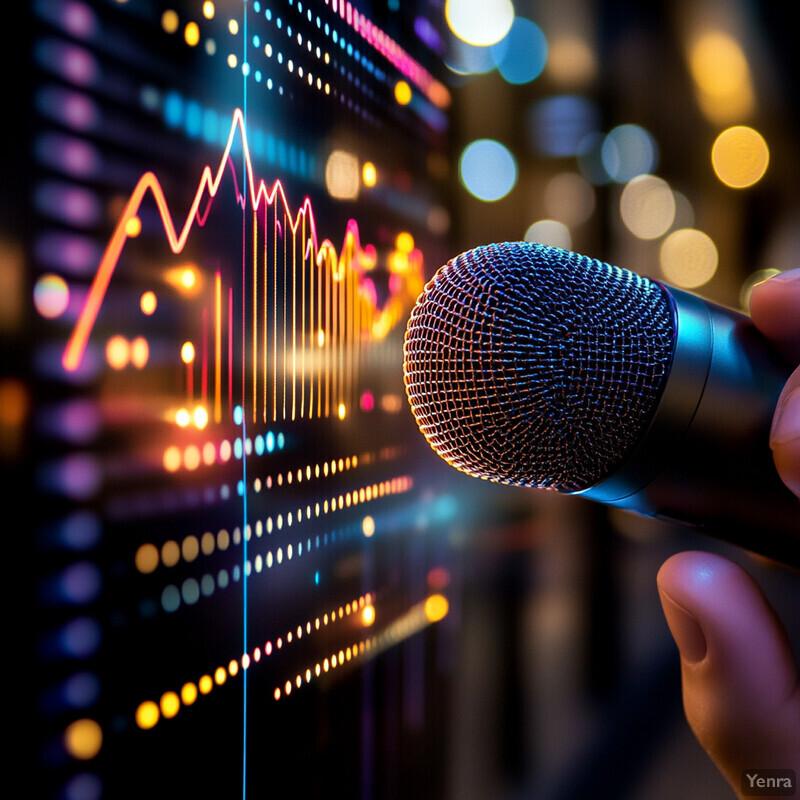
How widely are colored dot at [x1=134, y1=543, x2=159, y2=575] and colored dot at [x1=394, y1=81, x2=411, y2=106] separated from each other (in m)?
0.71

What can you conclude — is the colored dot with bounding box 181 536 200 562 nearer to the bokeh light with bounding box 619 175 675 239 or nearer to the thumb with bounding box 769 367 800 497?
the thumb with bounding box 769 367 800 497

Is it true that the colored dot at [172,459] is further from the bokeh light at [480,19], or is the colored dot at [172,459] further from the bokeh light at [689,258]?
the bokeh light at [689,258]

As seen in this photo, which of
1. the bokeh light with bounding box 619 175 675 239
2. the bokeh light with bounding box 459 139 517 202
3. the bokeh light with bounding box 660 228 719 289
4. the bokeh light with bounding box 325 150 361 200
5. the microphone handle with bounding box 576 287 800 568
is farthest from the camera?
the bokeh light with bounding box 660 228 719 289

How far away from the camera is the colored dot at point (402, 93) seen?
96 cm

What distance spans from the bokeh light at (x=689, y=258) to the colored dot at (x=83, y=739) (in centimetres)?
181

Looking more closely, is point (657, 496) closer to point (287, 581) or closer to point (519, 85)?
point (287, 581)

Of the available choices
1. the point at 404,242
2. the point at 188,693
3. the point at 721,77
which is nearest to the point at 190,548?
the point at 188,693

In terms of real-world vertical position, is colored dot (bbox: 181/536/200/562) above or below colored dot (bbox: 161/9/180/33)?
below

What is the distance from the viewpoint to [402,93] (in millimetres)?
977

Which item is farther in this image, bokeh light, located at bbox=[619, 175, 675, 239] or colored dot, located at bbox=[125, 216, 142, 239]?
bokeh light, located at bbox=[619, 175, 675, 239]

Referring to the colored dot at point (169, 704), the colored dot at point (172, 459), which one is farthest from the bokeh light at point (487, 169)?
the colored dot at point (169, 704)

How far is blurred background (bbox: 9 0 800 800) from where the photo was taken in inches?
17.8

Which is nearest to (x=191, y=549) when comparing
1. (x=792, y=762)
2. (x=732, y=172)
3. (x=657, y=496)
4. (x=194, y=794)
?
(x=194, y=794)

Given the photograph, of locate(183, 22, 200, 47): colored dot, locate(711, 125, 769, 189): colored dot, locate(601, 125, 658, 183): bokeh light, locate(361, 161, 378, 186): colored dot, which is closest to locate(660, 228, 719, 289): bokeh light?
locate(711, 125, 769, 189): colored dot
